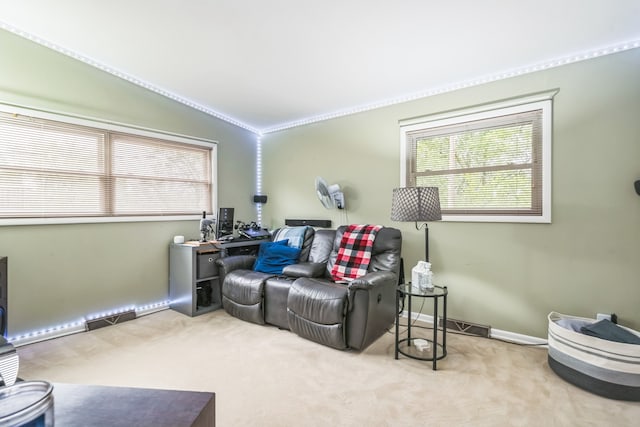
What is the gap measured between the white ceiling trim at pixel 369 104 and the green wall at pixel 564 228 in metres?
0.05

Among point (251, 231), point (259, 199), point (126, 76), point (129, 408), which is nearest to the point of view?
point (129, 408)

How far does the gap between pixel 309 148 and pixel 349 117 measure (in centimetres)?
70

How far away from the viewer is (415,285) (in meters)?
2.36

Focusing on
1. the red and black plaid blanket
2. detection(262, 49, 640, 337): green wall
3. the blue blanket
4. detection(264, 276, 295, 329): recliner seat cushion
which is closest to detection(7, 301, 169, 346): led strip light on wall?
detection(264, 276, 295, 329): recliner seat cushion

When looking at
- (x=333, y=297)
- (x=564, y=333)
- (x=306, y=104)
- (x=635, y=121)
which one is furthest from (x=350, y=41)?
(x=564, y=333)

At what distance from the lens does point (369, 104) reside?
11.3 feet

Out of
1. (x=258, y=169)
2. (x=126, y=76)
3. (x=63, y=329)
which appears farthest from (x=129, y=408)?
(x=258, y=169)

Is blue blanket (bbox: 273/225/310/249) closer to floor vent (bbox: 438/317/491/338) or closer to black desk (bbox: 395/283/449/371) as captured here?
black desk (bbox: 395/283/449/371)

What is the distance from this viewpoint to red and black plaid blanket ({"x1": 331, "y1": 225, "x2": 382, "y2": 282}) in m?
2.91

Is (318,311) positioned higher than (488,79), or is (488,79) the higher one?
(488,79)

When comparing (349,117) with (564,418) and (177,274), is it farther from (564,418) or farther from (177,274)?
(564,418)

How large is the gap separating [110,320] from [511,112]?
4337mm

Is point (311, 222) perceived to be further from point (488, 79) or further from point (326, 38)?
point (488, 79)

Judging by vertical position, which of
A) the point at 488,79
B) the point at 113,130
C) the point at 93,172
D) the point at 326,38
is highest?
the point at 326,38
